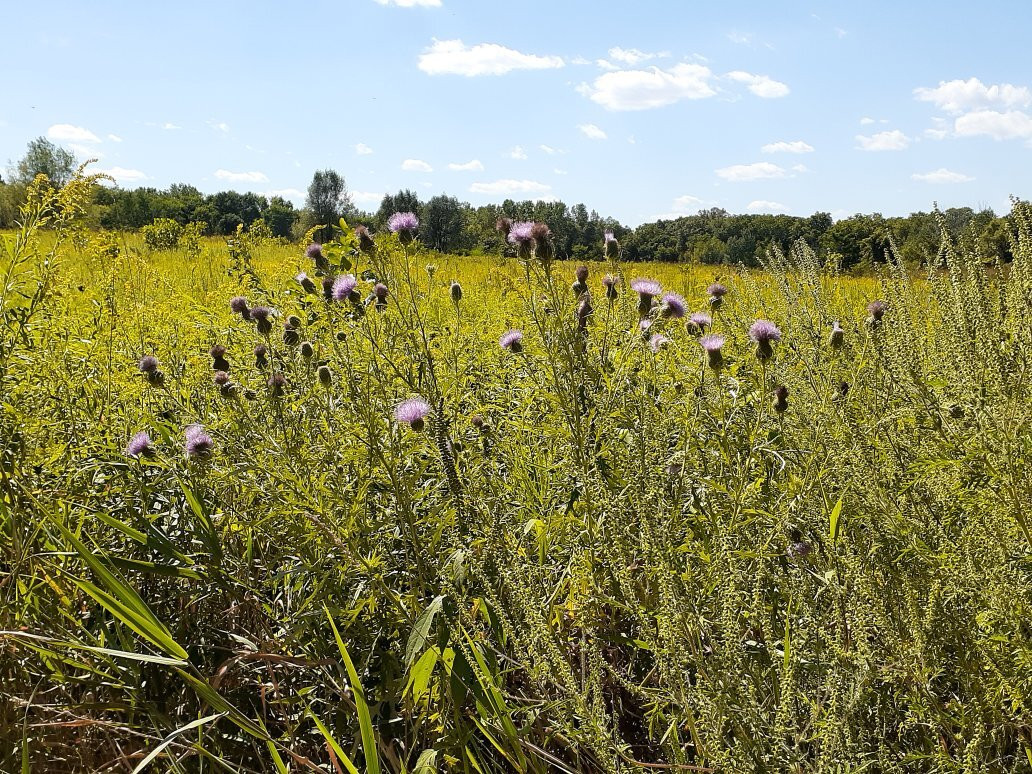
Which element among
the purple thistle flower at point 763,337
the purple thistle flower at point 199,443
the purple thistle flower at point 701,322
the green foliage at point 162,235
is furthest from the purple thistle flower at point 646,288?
the green foliage at point 162,235

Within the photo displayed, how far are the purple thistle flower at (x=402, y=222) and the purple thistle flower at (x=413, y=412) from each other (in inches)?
45.5

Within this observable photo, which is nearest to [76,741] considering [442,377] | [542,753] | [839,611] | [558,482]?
[542,753]

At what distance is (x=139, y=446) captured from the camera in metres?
1.99

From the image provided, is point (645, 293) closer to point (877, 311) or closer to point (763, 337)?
point (763, 337)

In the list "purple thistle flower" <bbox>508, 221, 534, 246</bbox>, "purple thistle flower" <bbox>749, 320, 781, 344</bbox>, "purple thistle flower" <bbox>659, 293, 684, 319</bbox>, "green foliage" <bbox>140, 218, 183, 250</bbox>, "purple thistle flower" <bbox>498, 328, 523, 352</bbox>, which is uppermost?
"green foliage" <bbox>140, 218, 183, 250</bbox>

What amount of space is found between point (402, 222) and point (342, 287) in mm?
402

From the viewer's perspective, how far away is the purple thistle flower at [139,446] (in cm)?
196

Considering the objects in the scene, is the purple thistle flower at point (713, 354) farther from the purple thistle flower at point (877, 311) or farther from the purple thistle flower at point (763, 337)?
the purple thistle flower at point (877, 311)

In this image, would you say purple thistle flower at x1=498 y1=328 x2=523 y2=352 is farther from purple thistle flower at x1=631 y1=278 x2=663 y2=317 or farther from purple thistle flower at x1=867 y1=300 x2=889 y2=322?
purple thistle flower at x1=867 y1=300 x2=889 y2=322

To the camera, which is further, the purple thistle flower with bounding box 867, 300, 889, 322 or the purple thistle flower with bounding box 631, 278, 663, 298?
the purple thistle flower with bounding box 867, 300, 889, 322

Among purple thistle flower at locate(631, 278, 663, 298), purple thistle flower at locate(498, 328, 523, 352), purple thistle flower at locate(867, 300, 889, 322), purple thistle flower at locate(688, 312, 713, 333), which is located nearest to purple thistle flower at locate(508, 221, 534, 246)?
purple thistle flower at locate(498, 328, 523, 352)

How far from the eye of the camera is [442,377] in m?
2.56

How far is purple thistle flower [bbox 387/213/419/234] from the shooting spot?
295 cm

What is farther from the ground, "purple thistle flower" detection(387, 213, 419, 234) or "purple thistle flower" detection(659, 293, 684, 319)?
"purple thistle flower" detection(387, 213, 419, 234)
